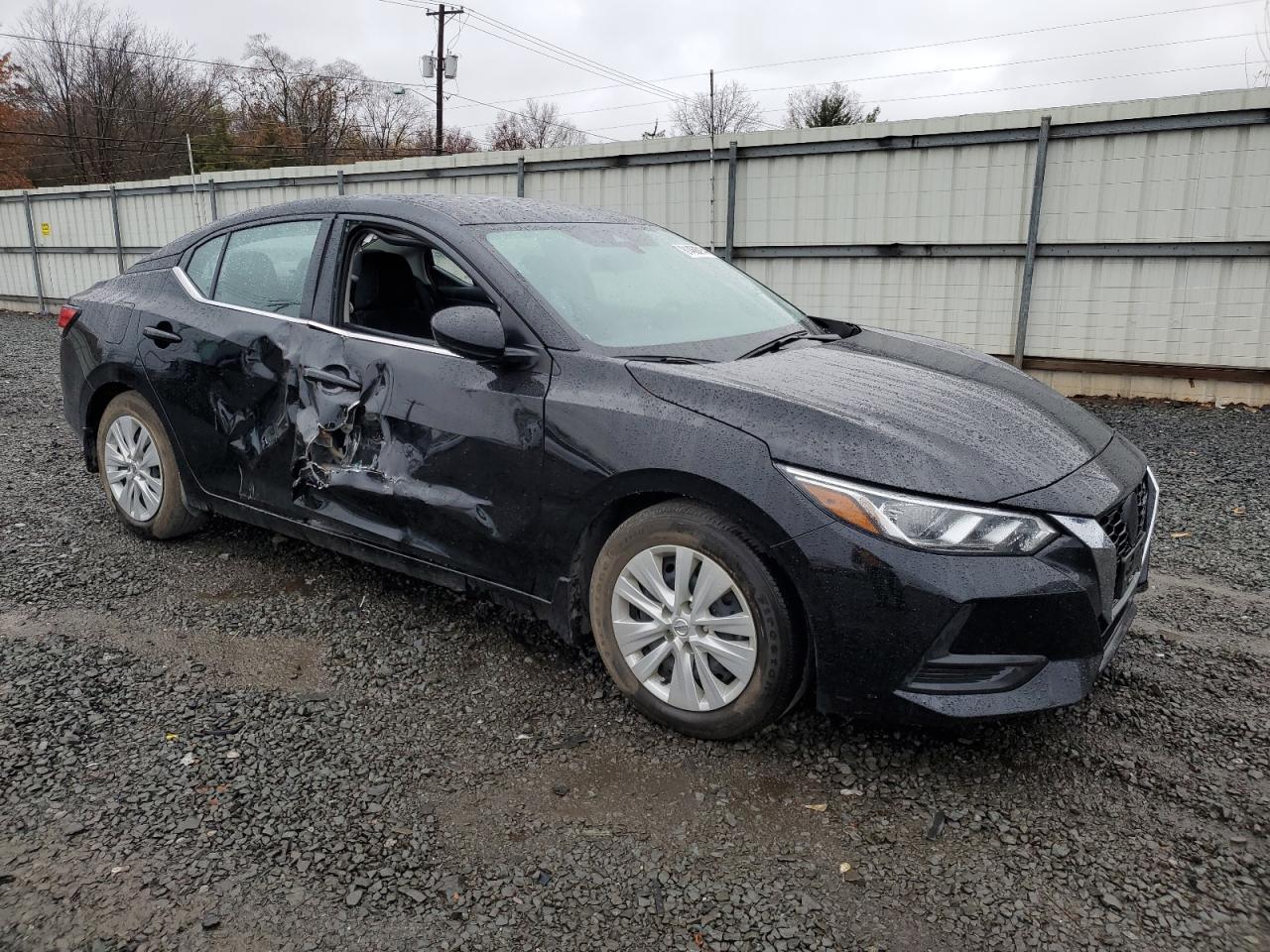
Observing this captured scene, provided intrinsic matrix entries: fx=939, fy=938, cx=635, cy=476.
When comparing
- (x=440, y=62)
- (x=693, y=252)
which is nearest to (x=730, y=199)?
(x=693, y=252)

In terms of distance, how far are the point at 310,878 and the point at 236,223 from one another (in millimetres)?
3017

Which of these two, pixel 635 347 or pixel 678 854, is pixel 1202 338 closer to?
pixel 635 347

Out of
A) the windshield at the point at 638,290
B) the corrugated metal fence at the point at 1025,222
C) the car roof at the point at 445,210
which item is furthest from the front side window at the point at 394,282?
the corrugated metal fence at the point at 1025,222

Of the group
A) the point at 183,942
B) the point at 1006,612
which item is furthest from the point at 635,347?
the point at 183,942

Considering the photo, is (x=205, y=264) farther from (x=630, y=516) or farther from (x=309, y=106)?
(x=309, y=106)

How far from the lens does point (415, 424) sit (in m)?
3.26

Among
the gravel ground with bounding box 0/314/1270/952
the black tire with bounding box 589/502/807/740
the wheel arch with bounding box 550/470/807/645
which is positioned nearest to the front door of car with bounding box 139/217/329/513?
the gravel ground with bounding box 0/314/1270/952

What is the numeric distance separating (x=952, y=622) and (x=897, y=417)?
610mm

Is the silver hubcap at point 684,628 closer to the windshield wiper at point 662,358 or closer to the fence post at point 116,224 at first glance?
the windshield wiper at point 662,358

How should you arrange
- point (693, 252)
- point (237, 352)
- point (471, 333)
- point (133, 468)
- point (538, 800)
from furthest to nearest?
point (133, 468), point (693, 252), point (237, 352), point (471, 333), point (538, 800)

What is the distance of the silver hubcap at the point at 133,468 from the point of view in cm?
439

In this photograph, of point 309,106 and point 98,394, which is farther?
point 309,106

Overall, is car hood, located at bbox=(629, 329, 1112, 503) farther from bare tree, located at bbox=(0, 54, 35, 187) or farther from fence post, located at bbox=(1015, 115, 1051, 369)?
bare tree, located at bbox=(0, 54, 35, 187)

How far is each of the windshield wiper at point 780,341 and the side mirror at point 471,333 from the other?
80cm
